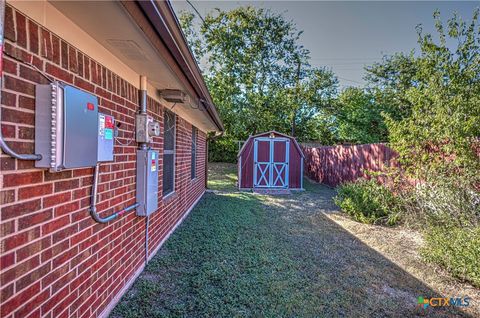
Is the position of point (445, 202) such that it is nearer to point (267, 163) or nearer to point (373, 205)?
point (373, 205)

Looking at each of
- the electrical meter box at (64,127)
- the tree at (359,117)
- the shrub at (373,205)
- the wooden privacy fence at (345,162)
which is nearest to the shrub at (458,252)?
the shrub at (373,205)

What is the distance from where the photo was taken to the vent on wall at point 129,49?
72.1 inches

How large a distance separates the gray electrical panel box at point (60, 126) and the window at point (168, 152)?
7.67 ft

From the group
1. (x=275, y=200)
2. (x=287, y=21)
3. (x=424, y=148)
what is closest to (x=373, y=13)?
(x=424, y=148)

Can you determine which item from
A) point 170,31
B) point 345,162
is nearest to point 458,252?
point 170,31

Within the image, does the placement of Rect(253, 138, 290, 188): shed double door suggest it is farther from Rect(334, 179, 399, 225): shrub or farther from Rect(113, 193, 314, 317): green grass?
Rect(113, 193, 314, 317): green grass

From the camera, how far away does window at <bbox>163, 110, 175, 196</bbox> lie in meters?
4.07

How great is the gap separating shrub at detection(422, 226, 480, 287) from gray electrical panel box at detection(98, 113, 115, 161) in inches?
164

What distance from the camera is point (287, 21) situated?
1814 centimetres

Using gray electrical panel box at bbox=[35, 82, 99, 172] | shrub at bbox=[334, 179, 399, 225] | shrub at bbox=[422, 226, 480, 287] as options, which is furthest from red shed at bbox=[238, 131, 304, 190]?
gray electrical panel box at bbox=[35, 82, 99, 172]

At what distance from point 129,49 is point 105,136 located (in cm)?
71

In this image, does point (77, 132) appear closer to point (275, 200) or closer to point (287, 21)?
point (275, 200)

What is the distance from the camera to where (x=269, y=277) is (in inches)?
118

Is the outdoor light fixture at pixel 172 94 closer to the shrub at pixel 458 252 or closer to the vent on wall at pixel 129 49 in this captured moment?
the vent on wall at pixel 129 49
